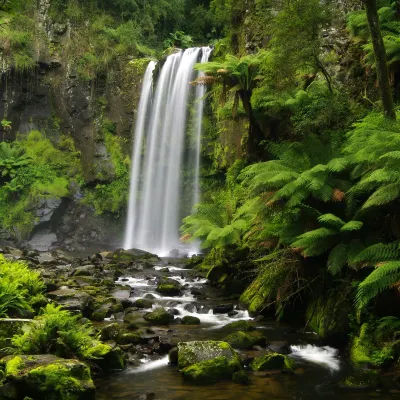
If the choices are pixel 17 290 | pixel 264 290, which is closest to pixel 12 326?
pixel 17 290

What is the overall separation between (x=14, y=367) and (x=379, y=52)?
23.6 feet

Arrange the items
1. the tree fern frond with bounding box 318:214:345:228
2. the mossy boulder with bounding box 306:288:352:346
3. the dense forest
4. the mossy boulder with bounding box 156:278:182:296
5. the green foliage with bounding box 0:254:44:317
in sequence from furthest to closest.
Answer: the mossy boulder with bounding box 156:278:182:296 → the green foliage with bounding box 0:254:44:317 → the mossy boulder with bounding box 306:288:352:346 → the tree fern frond with bounding box 318:214:345:228 → the dense forest

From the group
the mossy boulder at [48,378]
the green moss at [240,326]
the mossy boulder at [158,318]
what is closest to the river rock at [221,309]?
the green moss at [240,326]

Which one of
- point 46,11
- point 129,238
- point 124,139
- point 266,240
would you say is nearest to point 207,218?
point 266,240

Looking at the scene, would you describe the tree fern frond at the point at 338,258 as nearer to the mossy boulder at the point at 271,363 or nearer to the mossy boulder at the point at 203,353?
the mossy boulder at the point at 271,363

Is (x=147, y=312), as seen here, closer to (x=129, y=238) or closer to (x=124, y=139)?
(x=129, y=238)

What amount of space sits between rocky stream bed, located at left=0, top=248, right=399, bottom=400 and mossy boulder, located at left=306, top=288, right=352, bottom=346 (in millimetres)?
197

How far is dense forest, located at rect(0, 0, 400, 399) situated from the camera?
6.93 m

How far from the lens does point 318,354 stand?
720 centimetres

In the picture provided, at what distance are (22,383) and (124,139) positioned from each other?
19.9m

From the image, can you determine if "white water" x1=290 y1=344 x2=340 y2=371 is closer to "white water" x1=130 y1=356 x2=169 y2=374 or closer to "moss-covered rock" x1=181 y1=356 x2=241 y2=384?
"moss-covered rock" x1=181 y1=356 x2=241 y2=384

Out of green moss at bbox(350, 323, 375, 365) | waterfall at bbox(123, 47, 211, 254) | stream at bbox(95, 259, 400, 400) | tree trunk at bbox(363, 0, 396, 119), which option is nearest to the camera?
stream at bbox(95, 259, 400, 400)

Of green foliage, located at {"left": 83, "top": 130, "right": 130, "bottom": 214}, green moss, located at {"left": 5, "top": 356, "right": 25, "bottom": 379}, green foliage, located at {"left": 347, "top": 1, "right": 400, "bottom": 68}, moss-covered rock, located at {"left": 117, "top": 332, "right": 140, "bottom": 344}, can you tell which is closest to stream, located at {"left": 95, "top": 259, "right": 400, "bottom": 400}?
moss-covered rock, located at {"left": 117, "top": 332, "right": 140, "bottom": 344}

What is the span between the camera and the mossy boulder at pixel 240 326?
8338 mm
